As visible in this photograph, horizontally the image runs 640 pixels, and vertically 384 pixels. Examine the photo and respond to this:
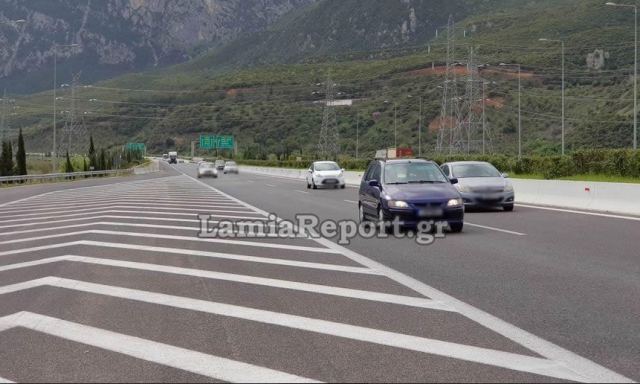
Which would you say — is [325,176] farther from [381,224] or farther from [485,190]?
[381,224]

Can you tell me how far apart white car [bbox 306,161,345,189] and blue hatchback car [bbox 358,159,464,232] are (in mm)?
21282

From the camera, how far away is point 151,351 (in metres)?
6.09

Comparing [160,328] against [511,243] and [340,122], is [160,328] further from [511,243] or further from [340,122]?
[340,122]

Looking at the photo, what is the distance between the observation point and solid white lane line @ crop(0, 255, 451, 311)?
318 inches

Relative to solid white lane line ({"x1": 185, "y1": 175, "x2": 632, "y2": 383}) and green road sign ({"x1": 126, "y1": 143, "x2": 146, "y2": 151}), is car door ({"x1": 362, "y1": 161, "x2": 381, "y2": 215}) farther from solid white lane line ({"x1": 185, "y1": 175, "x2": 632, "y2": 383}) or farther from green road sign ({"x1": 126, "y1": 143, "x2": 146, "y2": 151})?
green road sign ({"x1": 126, "y1": 143, "x2": 146, "y2": 151})

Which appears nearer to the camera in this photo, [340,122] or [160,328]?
[160,328]

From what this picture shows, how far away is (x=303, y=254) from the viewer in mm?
11961

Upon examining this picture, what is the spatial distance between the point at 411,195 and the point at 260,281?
6105 millimetres

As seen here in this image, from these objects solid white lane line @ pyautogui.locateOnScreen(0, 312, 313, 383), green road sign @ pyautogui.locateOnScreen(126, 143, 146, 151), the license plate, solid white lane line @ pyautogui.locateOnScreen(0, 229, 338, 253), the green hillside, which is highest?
the green hillside

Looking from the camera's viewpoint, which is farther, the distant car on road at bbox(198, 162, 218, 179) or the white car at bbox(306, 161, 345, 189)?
the distant car on road at bbox(198, 162, 218, 179)

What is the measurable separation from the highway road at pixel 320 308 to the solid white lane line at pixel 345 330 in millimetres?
22

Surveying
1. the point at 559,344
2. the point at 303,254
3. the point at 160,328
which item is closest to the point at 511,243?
the point at 303,254

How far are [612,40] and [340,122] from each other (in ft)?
124

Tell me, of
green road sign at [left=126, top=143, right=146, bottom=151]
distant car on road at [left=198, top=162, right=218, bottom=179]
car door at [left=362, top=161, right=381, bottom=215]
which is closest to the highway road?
car door at [left=362, top=161, right=381, bottom=215]
